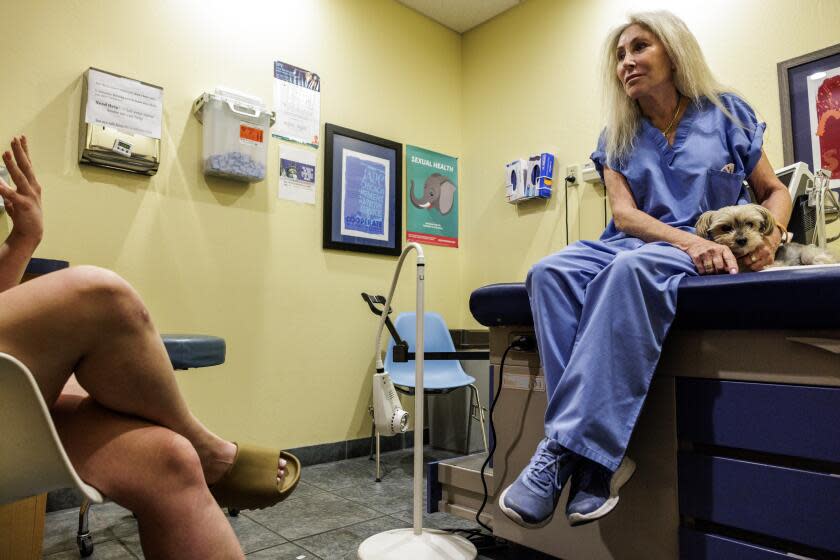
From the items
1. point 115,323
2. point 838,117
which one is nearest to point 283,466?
point 115,323

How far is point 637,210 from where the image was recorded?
1416mm

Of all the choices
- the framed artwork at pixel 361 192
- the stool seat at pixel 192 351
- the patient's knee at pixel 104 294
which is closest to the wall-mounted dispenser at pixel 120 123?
the framed artwork at pixel 361 192

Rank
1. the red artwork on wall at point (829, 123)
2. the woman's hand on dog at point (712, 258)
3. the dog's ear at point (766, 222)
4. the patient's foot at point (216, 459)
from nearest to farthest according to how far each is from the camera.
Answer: the patient's foot at point (216, 459) → the woman's hand on dog at point (712, 258) → the dog's ear at point (766, 222) → the red artwork on wall at point (829, 123)

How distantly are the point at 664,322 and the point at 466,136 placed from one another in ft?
8.20

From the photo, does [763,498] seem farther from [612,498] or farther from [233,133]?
[233,133]

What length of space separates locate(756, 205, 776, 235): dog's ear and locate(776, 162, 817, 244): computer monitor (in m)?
0.25

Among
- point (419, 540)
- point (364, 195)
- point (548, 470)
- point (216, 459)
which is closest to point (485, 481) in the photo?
point (419, 540)

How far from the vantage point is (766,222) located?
127 centimetres

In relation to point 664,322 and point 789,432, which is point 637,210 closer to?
point 664,322

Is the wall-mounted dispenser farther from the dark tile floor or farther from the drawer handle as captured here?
the drawer handle

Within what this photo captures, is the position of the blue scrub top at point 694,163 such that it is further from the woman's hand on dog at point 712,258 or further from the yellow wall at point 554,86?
the yellow wall at point 554,86

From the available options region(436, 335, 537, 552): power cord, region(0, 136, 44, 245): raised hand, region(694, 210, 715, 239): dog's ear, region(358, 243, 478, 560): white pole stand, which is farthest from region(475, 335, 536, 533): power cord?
region(0, 136, 44, 245): raised hand

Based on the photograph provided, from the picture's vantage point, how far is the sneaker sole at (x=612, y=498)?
3.27 ft

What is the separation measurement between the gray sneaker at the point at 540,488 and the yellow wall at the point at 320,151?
160 cm
